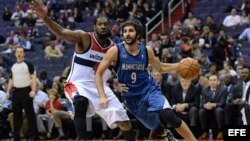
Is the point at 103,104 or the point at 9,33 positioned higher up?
the point at 9,33

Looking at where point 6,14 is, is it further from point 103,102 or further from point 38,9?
point 103,102

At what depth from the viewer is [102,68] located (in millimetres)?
9367

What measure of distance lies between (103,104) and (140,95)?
1.94 feet

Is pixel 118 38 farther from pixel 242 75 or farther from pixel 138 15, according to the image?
pixel 242 75

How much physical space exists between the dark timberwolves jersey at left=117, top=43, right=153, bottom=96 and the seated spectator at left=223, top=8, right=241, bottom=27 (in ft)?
36.7

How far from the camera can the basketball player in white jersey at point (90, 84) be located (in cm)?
984

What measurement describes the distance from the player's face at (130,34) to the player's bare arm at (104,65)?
0.69ft

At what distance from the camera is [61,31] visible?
31.8ft

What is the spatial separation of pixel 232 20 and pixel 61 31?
11.5 meters

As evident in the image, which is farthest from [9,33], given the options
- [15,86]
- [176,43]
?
[15,86]

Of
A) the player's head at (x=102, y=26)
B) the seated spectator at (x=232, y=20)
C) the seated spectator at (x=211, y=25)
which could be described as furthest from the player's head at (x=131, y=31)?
the seated spectator at (x=232, y=20)

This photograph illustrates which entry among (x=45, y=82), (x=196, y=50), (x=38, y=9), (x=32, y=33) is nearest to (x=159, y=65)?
(x=38, y=9)

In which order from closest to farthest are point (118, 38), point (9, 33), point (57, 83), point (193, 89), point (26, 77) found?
point (26, 77) → point (193, 89) → point (57, 83) → point (118, 38) → point (9, 33)

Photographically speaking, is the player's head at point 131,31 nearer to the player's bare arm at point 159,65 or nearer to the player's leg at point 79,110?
the player's bare arm at point 159,65
